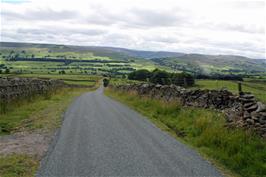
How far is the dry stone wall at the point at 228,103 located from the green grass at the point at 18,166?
22.9 ft

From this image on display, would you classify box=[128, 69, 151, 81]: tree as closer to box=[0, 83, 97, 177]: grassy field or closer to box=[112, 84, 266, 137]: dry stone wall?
box=[112, 84, 266, 137]: dry stone wall

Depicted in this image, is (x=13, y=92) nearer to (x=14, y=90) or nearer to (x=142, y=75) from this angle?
(x=14, y=90)

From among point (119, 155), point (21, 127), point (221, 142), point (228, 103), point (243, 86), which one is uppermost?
point (243, 86)

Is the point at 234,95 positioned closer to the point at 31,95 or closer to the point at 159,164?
the point at 159,164

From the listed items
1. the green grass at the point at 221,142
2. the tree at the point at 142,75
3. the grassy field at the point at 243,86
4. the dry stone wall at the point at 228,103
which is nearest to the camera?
the green grass at the point at 221,142

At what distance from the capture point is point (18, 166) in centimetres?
841

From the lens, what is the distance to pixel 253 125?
36.7 ft

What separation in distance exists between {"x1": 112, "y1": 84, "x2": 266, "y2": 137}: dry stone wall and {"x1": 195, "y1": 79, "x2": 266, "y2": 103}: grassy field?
1.24 m

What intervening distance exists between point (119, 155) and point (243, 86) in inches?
531

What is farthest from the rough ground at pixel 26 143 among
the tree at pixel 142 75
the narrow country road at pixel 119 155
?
the tree at pixel 142 75

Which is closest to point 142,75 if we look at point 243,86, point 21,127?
point 243,86

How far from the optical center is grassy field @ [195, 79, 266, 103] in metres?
16.8

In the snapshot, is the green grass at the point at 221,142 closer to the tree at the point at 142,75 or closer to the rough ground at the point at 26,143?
the rough ground at the point at 26,143

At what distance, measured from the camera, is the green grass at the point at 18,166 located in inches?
307
